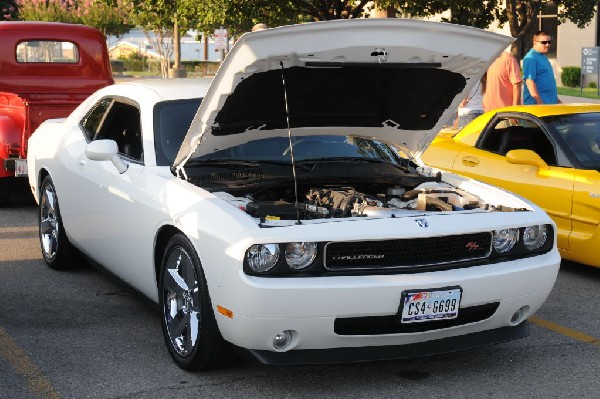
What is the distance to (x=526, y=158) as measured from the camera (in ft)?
26.0

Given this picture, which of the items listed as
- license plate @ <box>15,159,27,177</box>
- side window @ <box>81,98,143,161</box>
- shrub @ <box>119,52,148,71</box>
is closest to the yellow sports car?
side window @ <box>81,98,143,161</box>

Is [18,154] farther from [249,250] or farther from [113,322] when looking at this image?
[249,250]

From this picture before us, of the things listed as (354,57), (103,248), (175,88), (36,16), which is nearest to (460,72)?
(354,57)

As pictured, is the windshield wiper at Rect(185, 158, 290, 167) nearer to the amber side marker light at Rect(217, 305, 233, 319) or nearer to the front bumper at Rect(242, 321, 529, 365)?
the amber side marker light at Rect(217, 305, 233, 319)

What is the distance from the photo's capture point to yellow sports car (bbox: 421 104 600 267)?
299 inches

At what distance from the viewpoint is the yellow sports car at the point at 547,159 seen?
758 cm

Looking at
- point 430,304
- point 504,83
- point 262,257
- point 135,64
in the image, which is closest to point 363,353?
point 430,304

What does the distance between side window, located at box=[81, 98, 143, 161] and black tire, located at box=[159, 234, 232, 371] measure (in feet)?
3.28

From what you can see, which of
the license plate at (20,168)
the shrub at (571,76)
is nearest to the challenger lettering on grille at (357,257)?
the license plate at (20,168)

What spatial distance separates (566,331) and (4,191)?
663cm

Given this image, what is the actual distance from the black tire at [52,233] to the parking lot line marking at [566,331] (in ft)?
11.1

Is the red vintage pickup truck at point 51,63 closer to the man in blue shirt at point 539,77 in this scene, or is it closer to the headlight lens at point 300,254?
the man in blue shirt at point 539,77

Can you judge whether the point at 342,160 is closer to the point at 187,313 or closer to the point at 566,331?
the point at 187,313

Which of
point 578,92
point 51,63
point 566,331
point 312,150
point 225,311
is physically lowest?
point 578,92
